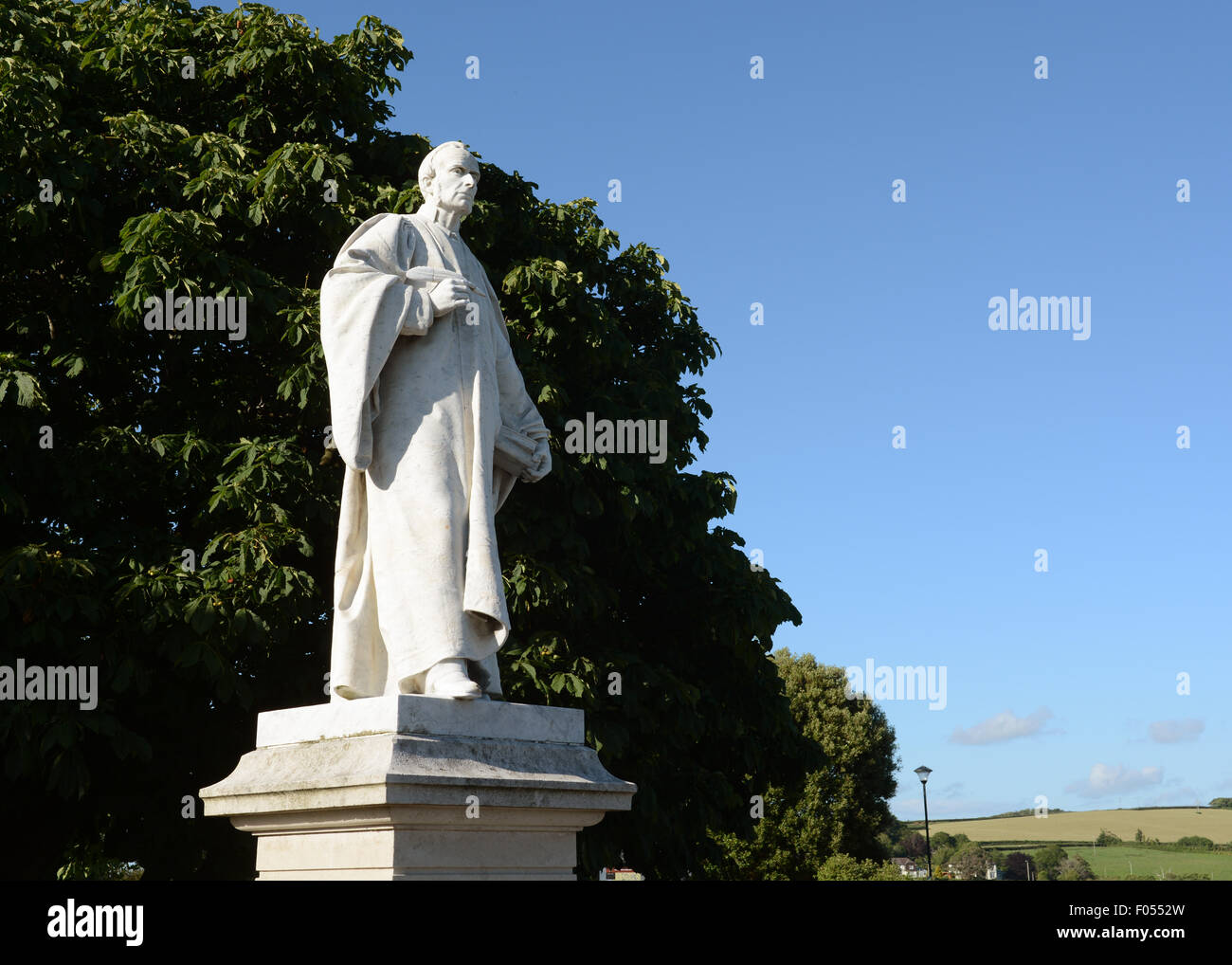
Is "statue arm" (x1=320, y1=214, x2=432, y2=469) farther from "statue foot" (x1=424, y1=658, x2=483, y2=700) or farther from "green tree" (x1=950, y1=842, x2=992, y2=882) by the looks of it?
"green tree" (x1=950, y1=842, x2=992, y2=882)

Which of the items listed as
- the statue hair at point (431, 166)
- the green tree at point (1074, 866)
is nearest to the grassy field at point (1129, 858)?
the green tree at point (1074, 866)

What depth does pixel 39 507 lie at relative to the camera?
13.0 m

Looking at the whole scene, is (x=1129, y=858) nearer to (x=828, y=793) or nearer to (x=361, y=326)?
(x=828, y=793)

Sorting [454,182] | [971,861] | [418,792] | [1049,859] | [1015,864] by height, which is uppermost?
[454,182]

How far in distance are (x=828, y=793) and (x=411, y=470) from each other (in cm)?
4467

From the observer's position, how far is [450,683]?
19.3 ft

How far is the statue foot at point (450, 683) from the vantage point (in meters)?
5.83

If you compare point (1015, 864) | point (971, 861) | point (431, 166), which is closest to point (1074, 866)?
point (1015, 864)

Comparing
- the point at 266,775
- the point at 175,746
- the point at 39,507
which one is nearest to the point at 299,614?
the point at 175,746

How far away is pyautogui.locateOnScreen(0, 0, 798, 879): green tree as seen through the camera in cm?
1195

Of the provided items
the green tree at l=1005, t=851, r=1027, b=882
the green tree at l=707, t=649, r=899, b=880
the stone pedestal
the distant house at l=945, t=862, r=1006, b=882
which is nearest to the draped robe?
the stone pedestal

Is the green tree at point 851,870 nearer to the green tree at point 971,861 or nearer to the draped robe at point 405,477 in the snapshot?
the green tree at point 971,861

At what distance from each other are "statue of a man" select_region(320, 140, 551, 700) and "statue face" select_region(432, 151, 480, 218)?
284 mm
